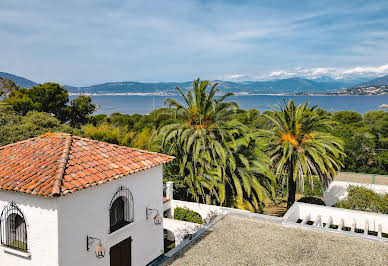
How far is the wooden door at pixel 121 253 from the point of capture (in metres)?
10.4

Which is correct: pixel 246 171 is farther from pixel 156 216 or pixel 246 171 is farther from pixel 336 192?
pixel 336 192

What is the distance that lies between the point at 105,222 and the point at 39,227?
6.24 ft

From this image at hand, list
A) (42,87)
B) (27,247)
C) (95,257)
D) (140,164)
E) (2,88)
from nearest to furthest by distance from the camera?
(27,247), (95,257), (140,164), (42,87), (2,88)

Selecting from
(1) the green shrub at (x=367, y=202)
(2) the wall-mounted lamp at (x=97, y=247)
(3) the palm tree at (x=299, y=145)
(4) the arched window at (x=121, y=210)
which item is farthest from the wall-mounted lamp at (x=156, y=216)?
(1) the green shrub at (x=367, y=202)

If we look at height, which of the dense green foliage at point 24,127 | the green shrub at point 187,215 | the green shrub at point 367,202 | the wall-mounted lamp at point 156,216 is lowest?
the green shrub at point 187,215

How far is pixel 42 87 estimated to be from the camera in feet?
122

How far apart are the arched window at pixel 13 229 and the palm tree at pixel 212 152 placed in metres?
8.17

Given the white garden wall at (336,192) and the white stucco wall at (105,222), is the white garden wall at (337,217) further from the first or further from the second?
the white garden wall at (336,192)

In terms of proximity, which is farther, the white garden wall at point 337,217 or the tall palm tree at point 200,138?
the tall palm tree at point 200,138

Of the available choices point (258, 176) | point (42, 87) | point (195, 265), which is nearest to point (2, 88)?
point (42, 87)

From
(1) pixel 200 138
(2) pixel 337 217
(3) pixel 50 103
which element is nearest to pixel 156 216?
(1) pixel 200 138

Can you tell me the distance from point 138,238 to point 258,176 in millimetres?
8552

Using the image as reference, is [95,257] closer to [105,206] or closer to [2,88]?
[105,206]

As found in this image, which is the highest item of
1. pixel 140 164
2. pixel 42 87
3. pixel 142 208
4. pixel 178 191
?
pixel 42 87
